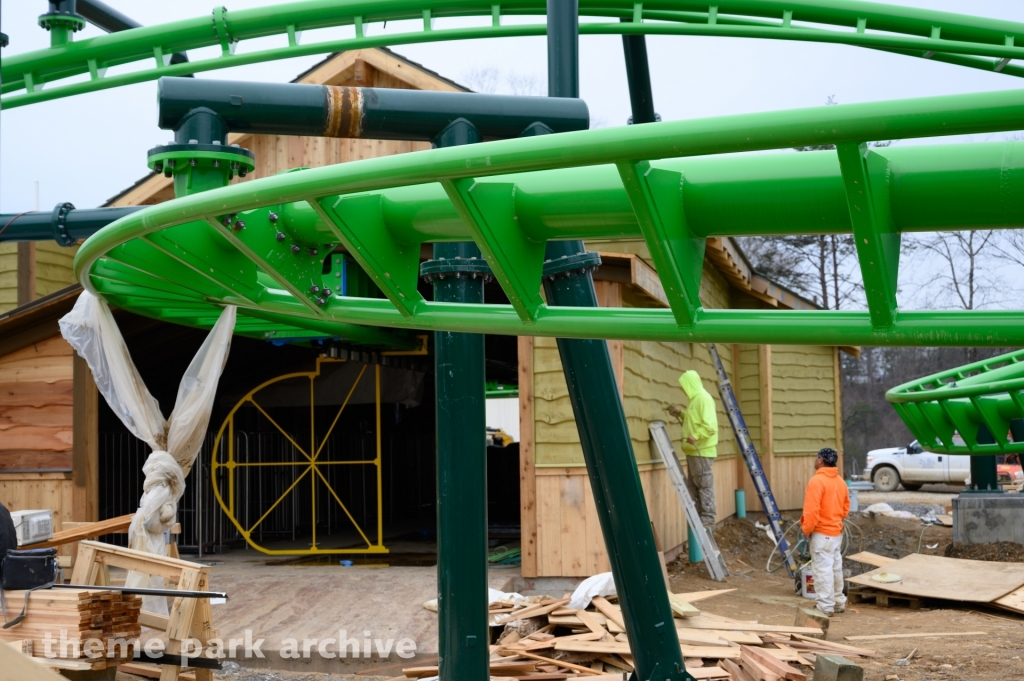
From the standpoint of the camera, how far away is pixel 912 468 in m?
28.7

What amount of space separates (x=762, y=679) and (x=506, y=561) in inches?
208

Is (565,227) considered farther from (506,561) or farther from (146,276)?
(506,561)

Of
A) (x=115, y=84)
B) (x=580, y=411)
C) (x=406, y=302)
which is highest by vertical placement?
(x=115, y=84)

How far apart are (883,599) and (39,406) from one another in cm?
1011

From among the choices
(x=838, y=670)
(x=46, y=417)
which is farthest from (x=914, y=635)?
(x=46, y=417)

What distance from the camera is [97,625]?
19.6ft

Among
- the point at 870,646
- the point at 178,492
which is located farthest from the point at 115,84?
the point at 870,646

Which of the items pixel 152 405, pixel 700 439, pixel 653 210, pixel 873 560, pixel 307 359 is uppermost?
pixel 307 359

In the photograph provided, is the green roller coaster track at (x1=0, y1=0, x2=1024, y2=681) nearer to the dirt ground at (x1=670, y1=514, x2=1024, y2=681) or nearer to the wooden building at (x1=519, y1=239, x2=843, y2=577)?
the dirt ground at (x1=670, y1=514, x2=1024, y2=681)

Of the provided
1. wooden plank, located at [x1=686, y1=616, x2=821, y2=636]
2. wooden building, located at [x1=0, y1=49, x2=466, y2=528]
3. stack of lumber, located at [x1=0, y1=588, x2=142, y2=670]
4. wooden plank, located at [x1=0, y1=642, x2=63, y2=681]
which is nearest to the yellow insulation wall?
wooden building, located at [x1=0, y1=49, x2=466, y2=528]

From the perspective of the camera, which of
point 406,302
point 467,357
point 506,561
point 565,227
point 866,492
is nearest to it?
point 565,227

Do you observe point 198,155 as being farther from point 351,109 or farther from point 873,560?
point 873,560

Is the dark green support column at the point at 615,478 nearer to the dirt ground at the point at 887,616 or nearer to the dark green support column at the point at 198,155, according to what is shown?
the dark green support column at the point at 198,155

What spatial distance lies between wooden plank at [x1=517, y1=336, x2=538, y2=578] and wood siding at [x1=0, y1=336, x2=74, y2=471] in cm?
519
